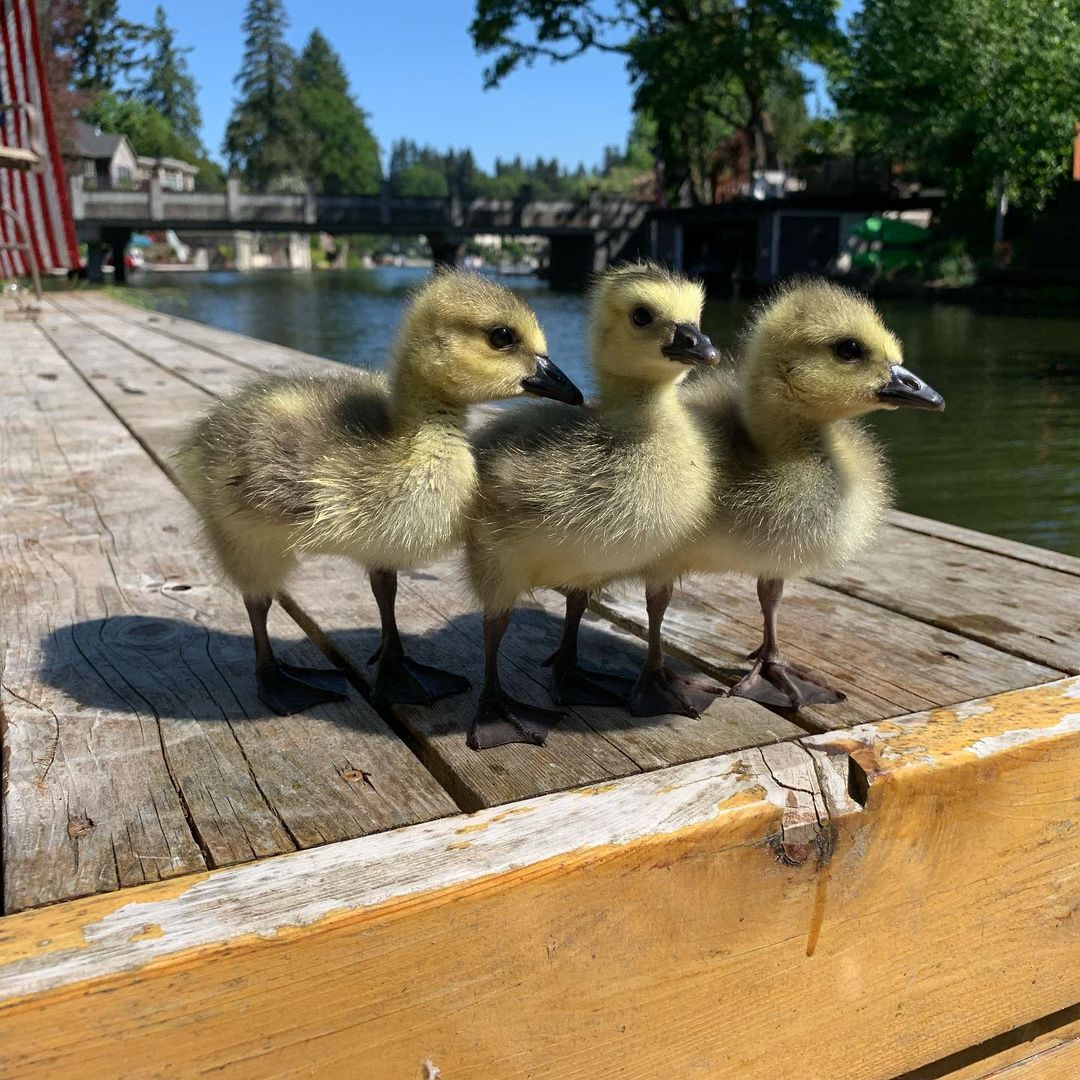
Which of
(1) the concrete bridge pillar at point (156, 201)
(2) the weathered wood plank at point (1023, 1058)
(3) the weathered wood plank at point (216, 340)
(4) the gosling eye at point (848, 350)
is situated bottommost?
(2) the weathered wood plank at point (1023, 1058)

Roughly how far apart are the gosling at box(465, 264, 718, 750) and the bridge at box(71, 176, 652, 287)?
45.6 m

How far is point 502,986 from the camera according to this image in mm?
1621

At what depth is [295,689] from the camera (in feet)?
7.53

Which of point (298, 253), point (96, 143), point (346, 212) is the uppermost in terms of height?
point (96, 143)

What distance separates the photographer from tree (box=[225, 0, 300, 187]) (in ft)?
379

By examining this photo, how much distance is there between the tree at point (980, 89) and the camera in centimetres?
3059

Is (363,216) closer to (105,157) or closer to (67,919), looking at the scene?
(105,157)

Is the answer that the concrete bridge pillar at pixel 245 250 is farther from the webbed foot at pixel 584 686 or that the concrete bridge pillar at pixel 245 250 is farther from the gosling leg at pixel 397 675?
the webbed foot at pixel 584 686

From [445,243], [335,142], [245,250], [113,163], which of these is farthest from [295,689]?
[335,142]

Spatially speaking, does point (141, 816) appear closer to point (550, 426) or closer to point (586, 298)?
point (550, 426)

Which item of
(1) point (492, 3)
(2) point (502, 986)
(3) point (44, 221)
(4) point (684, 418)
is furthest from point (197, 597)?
(1) point (492, 3)

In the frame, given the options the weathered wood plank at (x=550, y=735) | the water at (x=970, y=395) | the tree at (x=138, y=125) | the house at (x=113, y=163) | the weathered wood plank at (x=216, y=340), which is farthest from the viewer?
the tree at (x=138, y=125)

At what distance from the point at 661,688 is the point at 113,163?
9078 cm

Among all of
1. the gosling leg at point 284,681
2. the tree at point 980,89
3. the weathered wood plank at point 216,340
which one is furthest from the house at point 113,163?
the gosling leg at point 284,681
